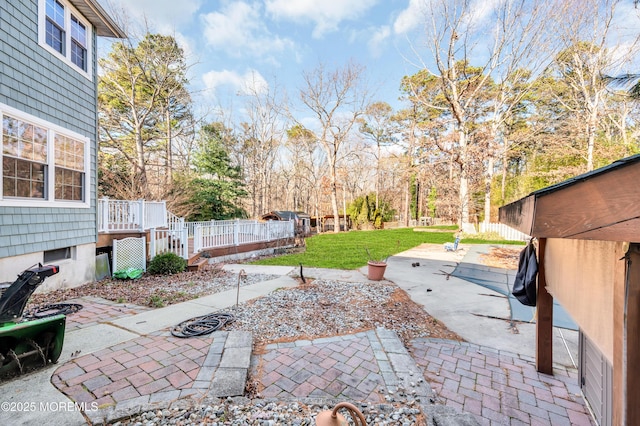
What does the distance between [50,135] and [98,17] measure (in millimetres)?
3099

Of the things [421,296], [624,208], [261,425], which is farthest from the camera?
[421,296]

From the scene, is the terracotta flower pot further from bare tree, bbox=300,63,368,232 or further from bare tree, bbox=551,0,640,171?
bare tree, bbox=300,63,368,232

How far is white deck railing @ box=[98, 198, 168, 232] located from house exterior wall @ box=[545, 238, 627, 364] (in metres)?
8.77

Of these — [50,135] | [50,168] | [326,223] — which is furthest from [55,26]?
[326,223]

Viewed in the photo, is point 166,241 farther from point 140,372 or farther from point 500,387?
point 500,387

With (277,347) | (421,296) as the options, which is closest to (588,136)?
(421,296)

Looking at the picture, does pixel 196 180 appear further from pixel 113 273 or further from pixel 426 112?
pixel 426 112

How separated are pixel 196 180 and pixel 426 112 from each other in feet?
63.2

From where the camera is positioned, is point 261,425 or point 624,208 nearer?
point 624,208

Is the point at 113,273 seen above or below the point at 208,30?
below

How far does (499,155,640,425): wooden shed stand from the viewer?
81cm

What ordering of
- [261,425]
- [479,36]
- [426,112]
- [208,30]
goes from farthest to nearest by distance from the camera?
[426,112] < [479,36] < [208,30] < [261,425]

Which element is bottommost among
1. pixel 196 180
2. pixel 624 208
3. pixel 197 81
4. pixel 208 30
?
pixel 624 208

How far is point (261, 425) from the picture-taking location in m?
2.01
